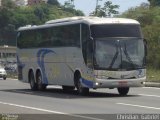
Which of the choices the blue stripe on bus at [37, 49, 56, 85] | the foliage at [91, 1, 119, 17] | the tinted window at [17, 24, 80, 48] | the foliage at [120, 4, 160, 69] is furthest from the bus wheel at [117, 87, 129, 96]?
the foliage at [91, 1, 119, 17]

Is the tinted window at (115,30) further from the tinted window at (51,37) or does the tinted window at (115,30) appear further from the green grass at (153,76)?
the green grass at (153,76)

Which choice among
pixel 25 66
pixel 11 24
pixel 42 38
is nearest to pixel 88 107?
pixel 42 38

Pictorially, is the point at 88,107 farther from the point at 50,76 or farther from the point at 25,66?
the point at 25,66

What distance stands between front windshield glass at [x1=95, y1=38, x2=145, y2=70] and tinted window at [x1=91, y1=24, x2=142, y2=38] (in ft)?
0.78

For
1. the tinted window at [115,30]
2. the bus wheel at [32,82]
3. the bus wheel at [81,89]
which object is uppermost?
the tinted window at [115,30]

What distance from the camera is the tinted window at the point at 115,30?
26266 millimetres

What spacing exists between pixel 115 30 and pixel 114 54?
1.10 meters

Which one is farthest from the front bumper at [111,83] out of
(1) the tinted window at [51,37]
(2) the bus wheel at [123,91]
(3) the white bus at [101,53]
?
(1) the tinted window at [51,37]

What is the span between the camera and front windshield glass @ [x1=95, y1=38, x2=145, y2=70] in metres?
26.1

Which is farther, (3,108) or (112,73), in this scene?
(112,73)

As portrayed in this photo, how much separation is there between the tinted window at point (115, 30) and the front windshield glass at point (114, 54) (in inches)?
9.4

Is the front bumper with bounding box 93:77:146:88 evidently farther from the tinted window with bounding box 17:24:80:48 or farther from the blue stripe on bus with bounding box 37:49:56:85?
the blue stripe on bus with bounding box 37:49:56:85

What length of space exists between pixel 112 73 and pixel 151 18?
57.5 meters

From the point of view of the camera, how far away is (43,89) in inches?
1312
